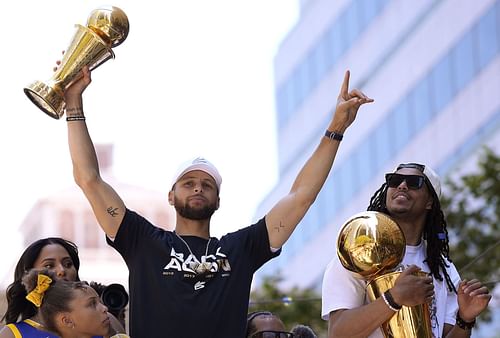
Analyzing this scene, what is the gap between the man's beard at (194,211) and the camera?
21.0 feet

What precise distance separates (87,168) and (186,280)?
0.68 meters

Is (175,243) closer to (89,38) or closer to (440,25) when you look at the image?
(89,38)

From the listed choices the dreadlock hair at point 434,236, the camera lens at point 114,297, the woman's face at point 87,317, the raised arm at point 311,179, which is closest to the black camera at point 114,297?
the camera lens at point 114,297

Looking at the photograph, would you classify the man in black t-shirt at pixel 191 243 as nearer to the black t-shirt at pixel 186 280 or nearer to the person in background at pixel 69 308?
the black t-shirt at pixel 186 280

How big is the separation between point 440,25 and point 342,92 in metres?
30.3

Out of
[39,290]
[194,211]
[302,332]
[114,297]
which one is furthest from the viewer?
[302,332]

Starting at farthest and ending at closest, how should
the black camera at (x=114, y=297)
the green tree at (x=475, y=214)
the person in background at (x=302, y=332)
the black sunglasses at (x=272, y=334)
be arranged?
the green tree at (x=475, y=214)
the person in background at (x=302, y=332)
the black sunglasses at (x=272, y=334)
the black camera at (x=114, y=297)

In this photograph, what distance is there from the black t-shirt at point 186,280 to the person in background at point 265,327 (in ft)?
2.40

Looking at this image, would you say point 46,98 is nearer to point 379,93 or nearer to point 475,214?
point 475,214

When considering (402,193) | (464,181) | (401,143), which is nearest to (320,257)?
(401,143)

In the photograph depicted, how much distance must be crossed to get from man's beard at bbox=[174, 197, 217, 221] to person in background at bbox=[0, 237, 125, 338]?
0.60 meters

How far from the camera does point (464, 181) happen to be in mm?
21047

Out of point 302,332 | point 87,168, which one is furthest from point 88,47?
point 302,332

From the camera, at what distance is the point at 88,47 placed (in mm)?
6320
